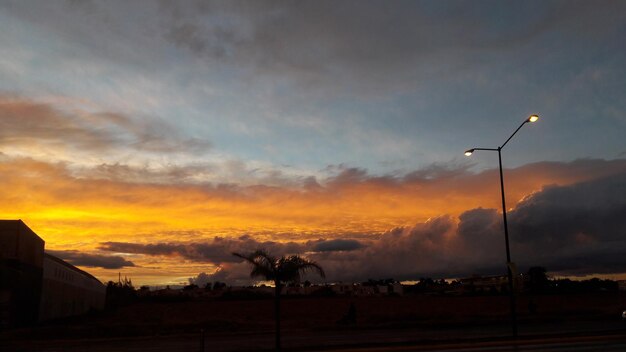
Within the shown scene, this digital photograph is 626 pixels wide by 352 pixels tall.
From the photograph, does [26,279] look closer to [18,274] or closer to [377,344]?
[18,274]

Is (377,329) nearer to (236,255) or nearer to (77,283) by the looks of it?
(236,255)

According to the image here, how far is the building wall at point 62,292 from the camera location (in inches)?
1951

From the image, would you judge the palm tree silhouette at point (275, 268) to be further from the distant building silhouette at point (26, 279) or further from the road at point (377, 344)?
the distant building silhouette at point (26, 279)

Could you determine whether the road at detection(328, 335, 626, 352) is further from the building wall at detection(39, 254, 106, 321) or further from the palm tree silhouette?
the building wall at detection(39, 254, 106, 321)

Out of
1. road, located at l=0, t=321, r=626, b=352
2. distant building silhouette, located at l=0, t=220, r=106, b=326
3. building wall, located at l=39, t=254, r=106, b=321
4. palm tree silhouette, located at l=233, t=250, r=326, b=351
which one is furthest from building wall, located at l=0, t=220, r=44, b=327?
palm tree silhouette, located at l=233, t=250, r=326, b=351

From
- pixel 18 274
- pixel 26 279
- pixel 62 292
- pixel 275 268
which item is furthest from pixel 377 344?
pixel 62 292

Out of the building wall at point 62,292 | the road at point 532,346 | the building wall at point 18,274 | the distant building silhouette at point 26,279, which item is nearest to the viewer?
the road at point 532,346

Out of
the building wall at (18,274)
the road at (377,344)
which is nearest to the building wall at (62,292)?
the building wall at (18,274)

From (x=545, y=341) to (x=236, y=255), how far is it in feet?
48.0

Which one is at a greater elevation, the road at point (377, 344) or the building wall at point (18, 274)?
the building wall at point (18, 274)

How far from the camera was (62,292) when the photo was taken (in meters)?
57.8

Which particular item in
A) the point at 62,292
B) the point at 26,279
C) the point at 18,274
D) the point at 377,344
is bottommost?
the point at 377,344

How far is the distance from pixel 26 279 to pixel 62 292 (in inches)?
627

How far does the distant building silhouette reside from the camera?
130ft
